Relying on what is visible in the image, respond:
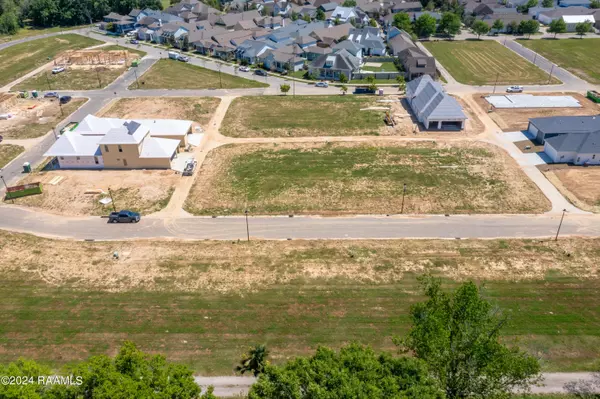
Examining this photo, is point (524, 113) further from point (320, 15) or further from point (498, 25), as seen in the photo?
point (320, 15)

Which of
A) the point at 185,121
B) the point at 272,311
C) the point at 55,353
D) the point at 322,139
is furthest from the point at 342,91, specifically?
the point at 55,353

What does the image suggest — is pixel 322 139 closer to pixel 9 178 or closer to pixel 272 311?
pixel 272 311

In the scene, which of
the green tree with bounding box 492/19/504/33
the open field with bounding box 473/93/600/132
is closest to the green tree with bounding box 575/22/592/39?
the green tree with bounding box 492/19/504/33

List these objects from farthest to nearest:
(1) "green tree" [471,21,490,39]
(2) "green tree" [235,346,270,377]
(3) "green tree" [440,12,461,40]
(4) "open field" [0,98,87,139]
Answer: (3) "green tree" [440,12,461,40]
(1) "green tree" [471,21,490,39]
(4) "open field" [0,98,87,139]
(2) "green tree" [235,346,270,377]

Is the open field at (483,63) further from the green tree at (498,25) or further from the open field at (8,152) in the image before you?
the open field at (8,152)

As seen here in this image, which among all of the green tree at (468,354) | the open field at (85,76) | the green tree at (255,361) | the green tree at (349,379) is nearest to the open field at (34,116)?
the open field at (85,76)

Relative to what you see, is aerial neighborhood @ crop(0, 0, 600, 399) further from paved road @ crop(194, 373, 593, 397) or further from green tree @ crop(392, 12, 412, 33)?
green tree @ crop(392, 12, 412, 33)
